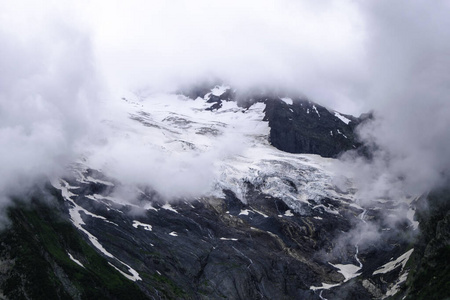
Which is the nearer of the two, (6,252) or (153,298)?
(6,252)

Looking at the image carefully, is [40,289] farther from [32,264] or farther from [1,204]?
[1,204]

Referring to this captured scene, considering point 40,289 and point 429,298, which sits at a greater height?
point 429,298

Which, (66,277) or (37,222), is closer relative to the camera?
(66,277)

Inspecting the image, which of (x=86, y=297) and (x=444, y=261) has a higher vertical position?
(x=444, y=261)

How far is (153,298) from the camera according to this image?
193375 millimetres

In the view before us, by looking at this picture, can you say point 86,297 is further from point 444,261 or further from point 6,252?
point 444,261

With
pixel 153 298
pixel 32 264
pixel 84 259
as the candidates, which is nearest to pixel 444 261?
pixel 153 298

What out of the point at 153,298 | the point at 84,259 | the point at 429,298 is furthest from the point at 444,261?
the point at 84,259

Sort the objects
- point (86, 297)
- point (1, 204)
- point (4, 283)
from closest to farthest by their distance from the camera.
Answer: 1. point (4, 283)
2. point (86, 297)
3. point (1, 204)

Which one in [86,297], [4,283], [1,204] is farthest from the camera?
→ [1,204]

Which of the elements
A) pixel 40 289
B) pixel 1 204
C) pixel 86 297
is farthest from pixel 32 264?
pixel 1 204

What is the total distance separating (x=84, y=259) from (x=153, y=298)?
102 feet

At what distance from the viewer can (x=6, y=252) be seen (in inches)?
6796

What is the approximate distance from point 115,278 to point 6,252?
4180 cm
